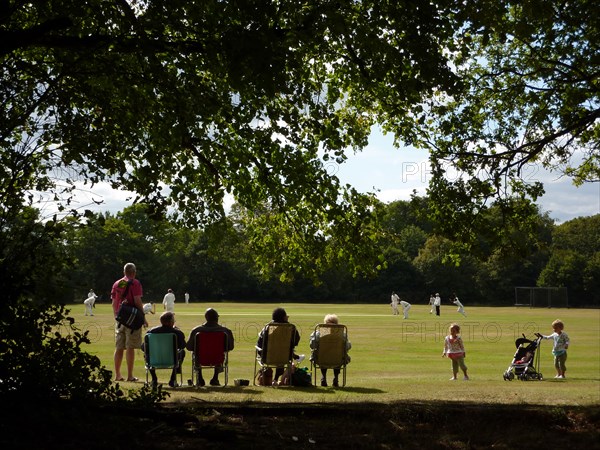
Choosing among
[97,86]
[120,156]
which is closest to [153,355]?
[120,156]

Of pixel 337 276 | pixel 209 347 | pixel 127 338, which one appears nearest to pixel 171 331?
pixel 209 347

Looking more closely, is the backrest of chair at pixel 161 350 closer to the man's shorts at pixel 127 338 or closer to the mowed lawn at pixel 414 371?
the mowed lawn at pixel 414 371

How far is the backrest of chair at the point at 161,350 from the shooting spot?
44.1ft

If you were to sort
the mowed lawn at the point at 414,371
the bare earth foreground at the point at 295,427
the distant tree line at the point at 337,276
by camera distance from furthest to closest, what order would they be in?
the distant tree line at the point at 337,276 < the mowed lawn at the point at 414,371 < the bare earth foreground at the point at 295,427

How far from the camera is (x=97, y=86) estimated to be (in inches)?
432

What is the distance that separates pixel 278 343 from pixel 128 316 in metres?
2.67

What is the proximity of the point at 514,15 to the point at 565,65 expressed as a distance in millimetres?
1161

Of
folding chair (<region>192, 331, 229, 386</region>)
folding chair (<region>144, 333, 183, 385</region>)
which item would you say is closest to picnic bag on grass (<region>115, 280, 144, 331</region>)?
folding chair (<region>144, 333, 183, 385</region>)

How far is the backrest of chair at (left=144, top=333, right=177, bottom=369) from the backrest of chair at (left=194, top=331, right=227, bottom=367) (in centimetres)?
53

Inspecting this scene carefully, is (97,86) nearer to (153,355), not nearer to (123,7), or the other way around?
(123,7)

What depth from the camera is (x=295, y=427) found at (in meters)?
7.73

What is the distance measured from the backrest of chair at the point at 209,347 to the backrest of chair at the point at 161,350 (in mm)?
533

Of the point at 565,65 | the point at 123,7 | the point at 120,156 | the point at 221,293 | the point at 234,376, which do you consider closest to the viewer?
the point at 123,7

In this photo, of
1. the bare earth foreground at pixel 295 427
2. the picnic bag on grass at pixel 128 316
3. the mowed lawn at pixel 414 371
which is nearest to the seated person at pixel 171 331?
the picnic bag on grass at pixel 128 316
